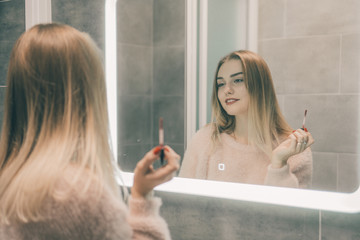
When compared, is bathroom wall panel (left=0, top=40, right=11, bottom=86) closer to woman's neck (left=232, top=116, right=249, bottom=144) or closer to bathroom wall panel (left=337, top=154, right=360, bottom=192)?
woman's neck (left=232, top=116, right=249, bottom=144)

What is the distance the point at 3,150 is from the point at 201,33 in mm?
642

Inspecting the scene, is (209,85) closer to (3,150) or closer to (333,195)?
(333,195)

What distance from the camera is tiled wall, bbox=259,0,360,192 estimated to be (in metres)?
0.96

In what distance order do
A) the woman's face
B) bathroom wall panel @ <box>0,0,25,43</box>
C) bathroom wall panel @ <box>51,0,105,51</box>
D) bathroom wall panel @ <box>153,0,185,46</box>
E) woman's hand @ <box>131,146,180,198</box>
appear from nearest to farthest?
woman's hand @ <box>131,146,180,198</box> < the woman's face < bathroom wall panel @ <box>153,0,185,46</box> < bathroom wall panel @ <box>51,0,105,51</box> < bathroom wall panel @ <box>0,0,25,43</box>

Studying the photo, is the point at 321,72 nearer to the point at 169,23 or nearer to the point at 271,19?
the point at 271,19

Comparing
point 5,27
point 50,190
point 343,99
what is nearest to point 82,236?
point 50,190

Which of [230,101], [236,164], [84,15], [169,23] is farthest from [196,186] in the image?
[84,15]

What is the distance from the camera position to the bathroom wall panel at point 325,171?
0.98 meters

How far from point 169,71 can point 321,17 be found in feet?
1.48

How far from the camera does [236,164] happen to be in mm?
1097

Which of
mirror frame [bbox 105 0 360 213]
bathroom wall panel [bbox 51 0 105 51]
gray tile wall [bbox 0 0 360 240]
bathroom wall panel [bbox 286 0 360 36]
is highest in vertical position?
A: bathroom wall panel [bbox 51 0 105 51]

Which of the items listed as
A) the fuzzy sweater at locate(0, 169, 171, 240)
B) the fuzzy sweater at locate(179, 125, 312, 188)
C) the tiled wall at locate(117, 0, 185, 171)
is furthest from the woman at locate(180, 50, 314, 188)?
the fuzzy sweater at locate(0, 169, 171, 240)

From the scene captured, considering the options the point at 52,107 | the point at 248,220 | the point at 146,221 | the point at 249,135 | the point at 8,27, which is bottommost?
the point at 248,220

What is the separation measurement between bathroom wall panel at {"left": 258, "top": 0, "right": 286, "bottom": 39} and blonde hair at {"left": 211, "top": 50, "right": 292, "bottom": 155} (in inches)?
2.6
